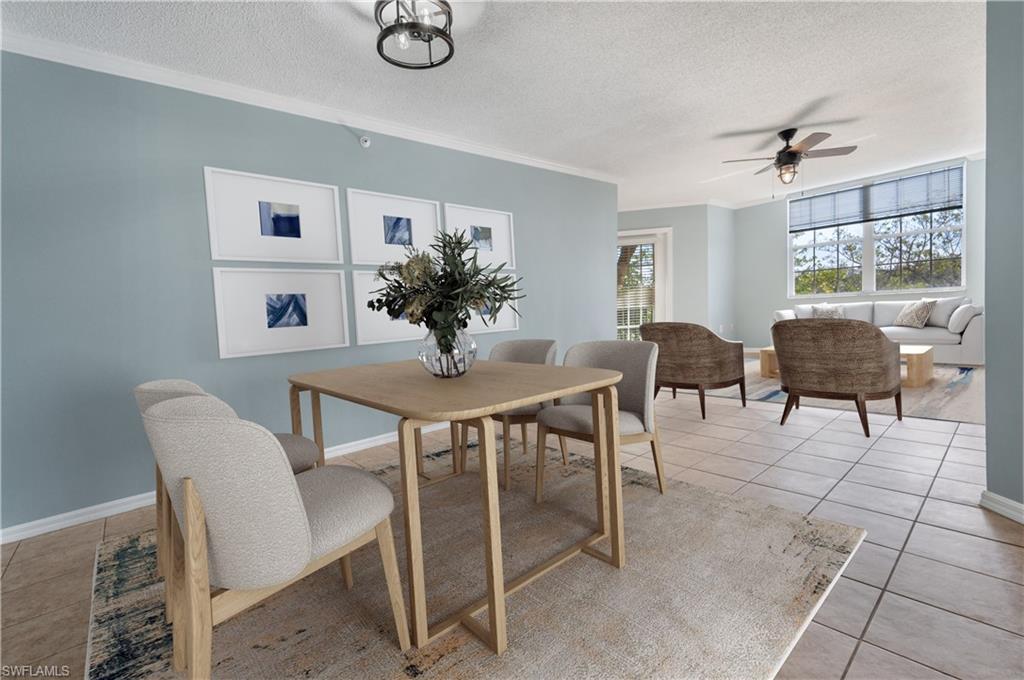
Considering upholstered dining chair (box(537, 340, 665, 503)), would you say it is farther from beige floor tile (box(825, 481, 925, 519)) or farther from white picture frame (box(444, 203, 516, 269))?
white picture frame (box(444, 203, 516, 269))

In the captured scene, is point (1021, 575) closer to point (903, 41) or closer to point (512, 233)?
point (903, 41)

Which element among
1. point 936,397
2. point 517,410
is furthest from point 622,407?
point 936,397

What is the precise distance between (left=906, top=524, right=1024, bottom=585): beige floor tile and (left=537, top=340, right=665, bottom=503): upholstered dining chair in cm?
101

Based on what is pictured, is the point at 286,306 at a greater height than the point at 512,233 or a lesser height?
lesser

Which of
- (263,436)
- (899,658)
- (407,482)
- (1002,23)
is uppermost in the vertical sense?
(1002,23)

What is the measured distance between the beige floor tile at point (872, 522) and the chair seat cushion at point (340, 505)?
1921 mm

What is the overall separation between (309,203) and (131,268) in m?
1.05

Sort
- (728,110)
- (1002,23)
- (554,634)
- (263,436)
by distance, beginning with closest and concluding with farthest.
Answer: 1. (263,436)
2. (554,634)
3. (1002,23)
4. (728,110)

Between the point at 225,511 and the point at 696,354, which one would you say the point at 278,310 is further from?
the point at 696,354

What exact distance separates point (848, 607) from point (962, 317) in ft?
19.0

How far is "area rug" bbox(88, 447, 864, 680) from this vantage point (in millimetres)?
1303

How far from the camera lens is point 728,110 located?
11.6 feet

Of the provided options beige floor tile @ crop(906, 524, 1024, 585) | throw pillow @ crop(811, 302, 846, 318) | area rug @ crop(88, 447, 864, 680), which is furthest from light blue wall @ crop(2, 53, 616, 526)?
throw pillow @ crop(811, 302, 846, 318)

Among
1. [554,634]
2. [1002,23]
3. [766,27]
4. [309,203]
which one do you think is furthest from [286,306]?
[1002,23]
